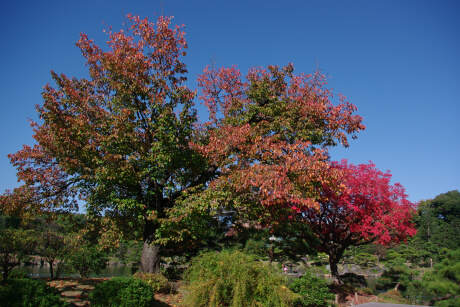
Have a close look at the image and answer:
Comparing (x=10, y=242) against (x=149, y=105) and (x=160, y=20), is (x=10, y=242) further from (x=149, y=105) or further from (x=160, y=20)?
(x=160, y=20)

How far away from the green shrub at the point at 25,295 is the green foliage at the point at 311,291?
22.4ft

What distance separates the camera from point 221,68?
1258 cm

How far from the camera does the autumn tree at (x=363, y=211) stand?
43.9 feet

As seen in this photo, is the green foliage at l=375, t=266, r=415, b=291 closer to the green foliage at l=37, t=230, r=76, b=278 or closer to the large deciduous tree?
the large deciduous tree

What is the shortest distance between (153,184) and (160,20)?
18.1 feet

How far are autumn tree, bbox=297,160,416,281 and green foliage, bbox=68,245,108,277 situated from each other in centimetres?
905

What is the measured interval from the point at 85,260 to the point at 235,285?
30.7 ft

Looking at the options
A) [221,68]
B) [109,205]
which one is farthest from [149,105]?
[221,68]

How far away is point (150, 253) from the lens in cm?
979

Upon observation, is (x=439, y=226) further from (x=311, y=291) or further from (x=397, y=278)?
(x=311, y=291)

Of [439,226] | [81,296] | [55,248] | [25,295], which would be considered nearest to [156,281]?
[81,296]

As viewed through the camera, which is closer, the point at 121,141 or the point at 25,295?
the point at 25,295

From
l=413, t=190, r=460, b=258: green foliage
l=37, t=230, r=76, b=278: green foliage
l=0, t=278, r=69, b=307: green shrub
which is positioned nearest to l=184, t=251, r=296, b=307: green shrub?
l=0, t=278, r=69, b=307: green shrub

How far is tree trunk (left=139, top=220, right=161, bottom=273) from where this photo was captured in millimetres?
9648
